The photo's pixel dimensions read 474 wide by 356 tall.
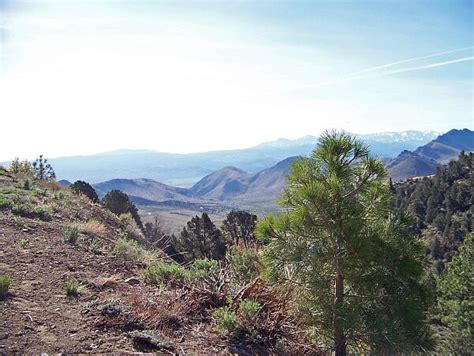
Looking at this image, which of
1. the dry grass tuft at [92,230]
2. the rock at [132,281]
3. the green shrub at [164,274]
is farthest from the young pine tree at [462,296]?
the rock at [132,281]

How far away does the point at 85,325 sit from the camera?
4613mm

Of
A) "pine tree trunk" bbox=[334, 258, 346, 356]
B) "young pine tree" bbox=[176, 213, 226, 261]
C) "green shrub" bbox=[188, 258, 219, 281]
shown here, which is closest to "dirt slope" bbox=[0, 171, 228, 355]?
"green shrub" bbox=[188, 258, 219, 281]

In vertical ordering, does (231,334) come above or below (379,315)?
below

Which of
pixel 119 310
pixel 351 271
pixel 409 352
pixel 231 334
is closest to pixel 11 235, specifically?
pixel 119 310

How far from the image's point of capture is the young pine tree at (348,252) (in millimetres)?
4414

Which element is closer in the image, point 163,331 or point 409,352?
point 409,352

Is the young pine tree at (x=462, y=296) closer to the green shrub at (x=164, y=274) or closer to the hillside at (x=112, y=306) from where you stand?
the green shrub at (x=164, y=274)

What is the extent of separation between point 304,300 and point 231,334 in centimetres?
94

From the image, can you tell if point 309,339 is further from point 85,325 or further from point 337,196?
point 85,325

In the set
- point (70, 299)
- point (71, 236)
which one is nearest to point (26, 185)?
point (71, 236)

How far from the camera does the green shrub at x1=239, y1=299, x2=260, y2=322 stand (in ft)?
16.2

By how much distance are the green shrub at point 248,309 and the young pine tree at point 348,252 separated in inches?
21.3

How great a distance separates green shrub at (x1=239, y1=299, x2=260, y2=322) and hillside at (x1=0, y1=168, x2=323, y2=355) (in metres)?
0.12

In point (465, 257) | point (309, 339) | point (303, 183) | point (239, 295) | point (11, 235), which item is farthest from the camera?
point (465, 257)
